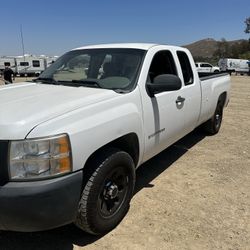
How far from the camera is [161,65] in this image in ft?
16.6

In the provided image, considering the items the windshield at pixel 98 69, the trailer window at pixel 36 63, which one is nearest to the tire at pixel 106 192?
the windshield at pixel 98 69

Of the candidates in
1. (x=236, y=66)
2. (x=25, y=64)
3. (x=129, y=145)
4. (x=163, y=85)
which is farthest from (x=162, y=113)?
(x=25, y=64)

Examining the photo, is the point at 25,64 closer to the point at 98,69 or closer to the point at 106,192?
the point at 98,69

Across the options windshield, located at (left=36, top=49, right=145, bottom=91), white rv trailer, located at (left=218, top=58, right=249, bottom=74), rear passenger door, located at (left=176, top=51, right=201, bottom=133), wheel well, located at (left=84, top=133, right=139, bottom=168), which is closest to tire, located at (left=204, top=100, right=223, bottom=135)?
rear passenger door, located at (left=176, top=51, right=201, bottom=133)

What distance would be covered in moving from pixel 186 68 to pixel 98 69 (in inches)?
68.1

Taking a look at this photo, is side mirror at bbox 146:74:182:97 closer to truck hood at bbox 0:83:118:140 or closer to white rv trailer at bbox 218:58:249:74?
truck hood at bbox 0:83:118:140

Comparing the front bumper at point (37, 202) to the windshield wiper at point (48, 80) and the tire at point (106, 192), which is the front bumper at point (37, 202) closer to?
the tire at point (106, 192)

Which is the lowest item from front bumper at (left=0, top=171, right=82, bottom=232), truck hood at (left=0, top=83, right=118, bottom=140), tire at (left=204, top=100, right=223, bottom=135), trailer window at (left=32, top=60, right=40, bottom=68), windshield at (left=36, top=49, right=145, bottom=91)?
trailer window at (left=32, top=60, right=40, bottom=68)

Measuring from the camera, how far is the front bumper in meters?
2.71

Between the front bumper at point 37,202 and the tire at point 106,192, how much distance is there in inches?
10.6

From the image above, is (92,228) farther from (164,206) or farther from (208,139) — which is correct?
(208,139)

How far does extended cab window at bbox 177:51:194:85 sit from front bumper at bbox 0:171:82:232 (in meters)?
3.19

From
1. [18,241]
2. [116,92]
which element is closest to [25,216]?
[18,241]

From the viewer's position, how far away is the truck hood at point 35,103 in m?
2.82
